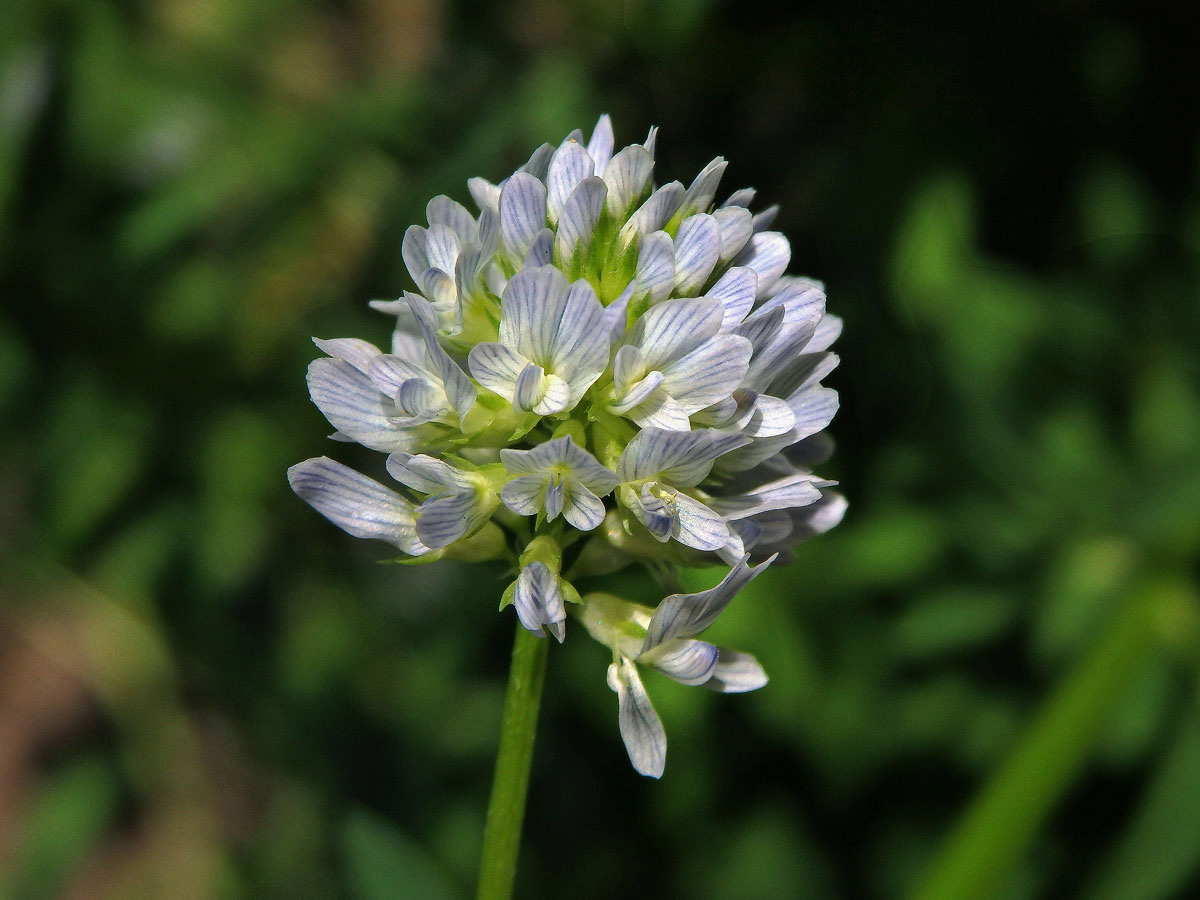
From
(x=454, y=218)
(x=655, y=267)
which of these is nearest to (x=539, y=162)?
(x=454, y=218)

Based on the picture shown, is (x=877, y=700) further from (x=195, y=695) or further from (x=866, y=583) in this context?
(x=195, y=695)

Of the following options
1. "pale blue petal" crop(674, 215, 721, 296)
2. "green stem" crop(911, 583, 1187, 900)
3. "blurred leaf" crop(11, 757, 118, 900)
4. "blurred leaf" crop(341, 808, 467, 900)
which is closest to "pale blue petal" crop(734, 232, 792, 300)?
"pale blue petal" crop(674, 215, 721, 296)

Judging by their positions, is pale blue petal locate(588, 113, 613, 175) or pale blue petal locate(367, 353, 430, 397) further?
pale blue petal locate(588, 113, 613, 175)

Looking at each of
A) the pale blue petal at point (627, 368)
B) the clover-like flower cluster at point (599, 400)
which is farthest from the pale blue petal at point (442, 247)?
the pale blue petal at point (627, 368)

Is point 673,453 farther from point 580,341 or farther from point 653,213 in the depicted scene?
point 653,213

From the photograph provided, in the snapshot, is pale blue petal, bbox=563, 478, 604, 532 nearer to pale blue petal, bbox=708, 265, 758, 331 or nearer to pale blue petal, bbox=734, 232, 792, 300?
pale blue petal, bbox=708, 265, 758, 331

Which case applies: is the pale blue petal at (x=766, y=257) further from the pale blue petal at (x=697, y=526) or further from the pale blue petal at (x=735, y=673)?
the pale blue petal at (x=735, y=673)
